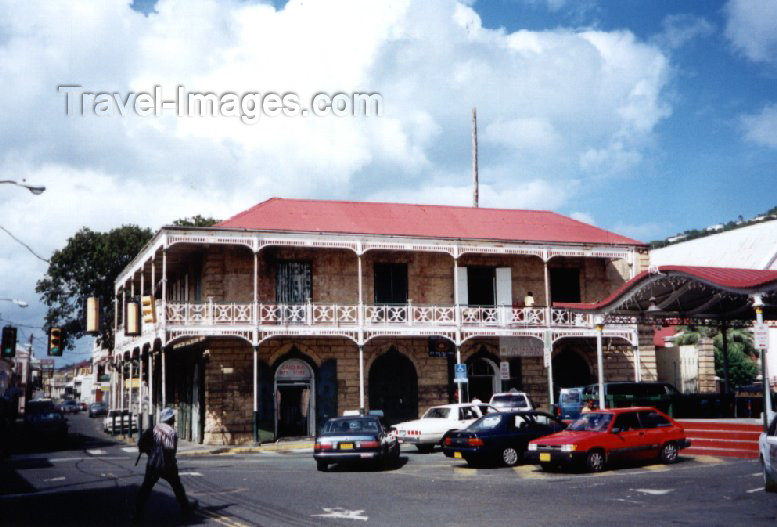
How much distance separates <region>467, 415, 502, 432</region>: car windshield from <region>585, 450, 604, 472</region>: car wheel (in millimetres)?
2531

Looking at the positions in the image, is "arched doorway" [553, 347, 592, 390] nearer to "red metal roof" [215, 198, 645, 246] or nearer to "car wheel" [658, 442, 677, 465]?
"red metal roof" [215, 198, 645, 246]

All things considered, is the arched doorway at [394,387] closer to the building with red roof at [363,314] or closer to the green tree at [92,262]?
the building with red roof at [363,314]

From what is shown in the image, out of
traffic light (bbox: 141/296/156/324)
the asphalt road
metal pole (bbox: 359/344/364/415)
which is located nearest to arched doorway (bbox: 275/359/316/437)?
metal pole (bbox: 359/344/364/415)

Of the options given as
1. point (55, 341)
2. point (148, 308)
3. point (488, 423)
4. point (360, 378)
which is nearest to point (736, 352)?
point (360, 378)

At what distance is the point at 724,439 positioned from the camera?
1927 cm

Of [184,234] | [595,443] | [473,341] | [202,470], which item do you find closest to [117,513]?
[202,470]

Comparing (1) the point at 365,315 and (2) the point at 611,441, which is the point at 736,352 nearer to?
(1) the point at 365,315

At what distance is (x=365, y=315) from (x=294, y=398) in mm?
4049

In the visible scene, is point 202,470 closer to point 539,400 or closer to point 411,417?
point 411,417

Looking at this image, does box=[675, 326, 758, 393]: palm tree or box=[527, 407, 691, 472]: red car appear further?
box=[675, 326, 758, 393]: palm tree

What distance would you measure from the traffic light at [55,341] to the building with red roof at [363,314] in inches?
107

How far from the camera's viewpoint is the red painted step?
18578 mm

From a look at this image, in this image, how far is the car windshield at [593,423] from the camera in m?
16.8

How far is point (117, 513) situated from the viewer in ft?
39.2
